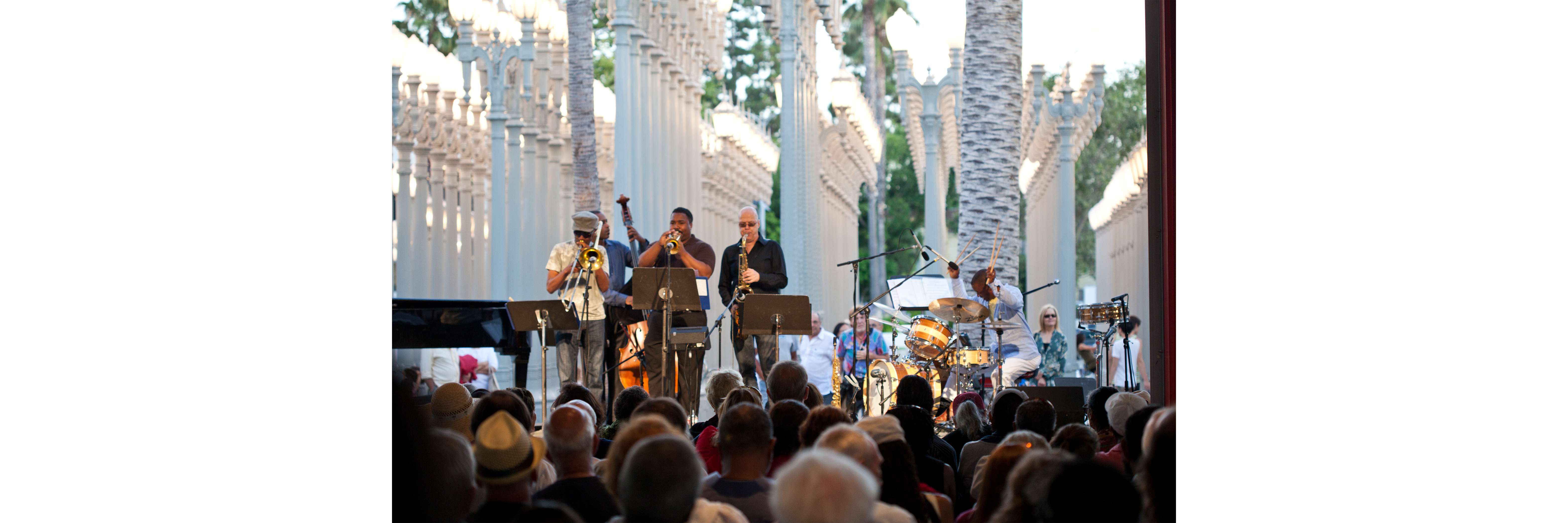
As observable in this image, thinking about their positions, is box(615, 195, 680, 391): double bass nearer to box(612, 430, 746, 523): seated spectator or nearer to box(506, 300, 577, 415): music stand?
box(506, 300, 577, 415): music stand

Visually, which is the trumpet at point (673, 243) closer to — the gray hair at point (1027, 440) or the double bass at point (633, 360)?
the double bass at point (633, 360)

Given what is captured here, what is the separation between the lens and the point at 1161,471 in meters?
4.79

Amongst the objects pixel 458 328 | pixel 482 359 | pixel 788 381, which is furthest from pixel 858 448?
pixel 482 359

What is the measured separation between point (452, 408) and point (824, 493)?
301 centimetres

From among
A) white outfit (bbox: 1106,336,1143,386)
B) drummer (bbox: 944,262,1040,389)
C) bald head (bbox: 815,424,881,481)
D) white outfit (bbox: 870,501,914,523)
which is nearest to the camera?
white outfit (bbox: 870,501,914,523)

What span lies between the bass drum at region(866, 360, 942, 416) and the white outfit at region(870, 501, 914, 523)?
7810mm

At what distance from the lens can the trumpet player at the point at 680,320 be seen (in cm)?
1112

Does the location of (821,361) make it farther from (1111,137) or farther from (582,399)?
(1111,137)

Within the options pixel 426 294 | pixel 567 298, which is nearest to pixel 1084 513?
pixel 567 298

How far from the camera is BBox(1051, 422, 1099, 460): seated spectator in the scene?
588 centimetres

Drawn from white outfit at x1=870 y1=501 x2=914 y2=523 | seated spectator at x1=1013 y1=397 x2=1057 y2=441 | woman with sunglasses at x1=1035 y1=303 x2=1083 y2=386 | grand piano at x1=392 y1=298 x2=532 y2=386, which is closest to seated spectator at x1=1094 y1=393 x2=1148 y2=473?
seated spectator at x1=1013 y1=397 x2=1057 y2=441

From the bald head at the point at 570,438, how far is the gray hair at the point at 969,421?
3142 millimetres
